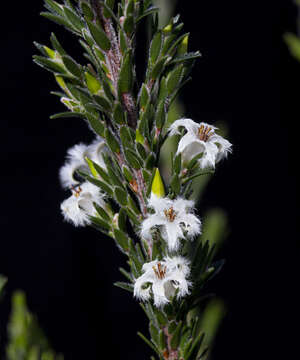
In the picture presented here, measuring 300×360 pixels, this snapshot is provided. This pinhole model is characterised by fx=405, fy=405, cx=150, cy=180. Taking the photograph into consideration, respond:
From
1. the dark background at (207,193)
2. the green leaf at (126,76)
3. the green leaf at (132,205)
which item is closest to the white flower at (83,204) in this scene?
the green leaf at (132,205)

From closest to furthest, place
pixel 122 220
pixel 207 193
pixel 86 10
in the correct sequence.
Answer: pixel 86 10, pixel 122 220, pixel 207 193

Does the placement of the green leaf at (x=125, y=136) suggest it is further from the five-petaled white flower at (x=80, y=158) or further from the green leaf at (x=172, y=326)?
the green leaf at (x=172, y=326)

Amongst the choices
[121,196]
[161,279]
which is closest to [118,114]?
[121,196]

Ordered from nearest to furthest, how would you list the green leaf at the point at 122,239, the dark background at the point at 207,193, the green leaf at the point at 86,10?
the green leaf at the point at 86,10 < the green leaf at the point at 122,239 < the dark background at the point at 207,193

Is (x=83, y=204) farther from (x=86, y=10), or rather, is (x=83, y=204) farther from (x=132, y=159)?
(x=86, y=10)

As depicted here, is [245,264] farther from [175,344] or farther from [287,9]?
[175,344]
